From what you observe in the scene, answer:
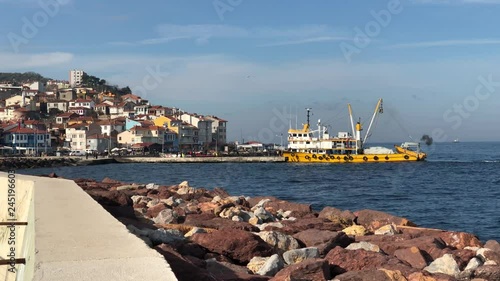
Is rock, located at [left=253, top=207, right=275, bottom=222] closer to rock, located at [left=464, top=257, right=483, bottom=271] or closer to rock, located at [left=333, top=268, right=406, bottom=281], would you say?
rock, located at [left=464, top=257, right=483, bottom=271]

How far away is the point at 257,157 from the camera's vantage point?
255ft

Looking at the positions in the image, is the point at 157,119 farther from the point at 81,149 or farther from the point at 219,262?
the point at 219,262

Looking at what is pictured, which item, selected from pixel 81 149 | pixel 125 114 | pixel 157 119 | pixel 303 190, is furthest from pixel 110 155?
pixel 303 190

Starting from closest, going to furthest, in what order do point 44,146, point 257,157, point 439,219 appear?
point 439,219 < point 257,157 < point 44,146

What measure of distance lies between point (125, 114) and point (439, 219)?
94416 millimetres

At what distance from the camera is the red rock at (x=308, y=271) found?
5695 millimetres

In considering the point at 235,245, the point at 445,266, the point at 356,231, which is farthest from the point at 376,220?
the point at 235,245

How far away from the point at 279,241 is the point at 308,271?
244 cm

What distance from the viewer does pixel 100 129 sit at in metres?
91.8

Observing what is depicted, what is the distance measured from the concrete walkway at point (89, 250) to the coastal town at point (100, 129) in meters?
74.7

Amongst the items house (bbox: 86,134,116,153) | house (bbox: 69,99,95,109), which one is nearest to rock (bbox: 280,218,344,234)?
house (bbox: 86,134,116,153)

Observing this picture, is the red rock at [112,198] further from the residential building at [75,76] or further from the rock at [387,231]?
the residential building at [75,76]

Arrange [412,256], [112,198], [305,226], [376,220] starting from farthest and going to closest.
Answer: [376,220], [305,226], [112,198], [412,256]

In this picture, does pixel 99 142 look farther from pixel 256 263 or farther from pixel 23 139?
pixel 256 263
